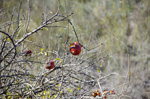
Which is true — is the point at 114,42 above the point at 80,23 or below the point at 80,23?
below

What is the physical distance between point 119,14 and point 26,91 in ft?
15.4

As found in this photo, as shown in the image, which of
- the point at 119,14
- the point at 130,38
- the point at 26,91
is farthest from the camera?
the point at 119,14

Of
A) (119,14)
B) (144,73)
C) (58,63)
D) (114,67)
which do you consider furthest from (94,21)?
(58,63)

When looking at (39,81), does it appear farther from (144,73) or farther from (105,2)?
(105,2)

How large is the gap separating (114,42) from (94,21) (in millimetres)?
1409

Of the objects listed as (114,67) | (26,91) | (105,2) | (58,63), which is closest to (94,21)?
(105,2)

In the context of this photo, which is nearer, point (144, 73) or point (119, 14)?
point (144, 73)

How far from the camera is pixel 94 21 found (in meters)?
5.92

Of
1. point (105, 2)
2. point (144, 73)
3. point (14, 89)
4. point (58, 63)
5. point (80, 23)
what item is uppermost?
point (105, 2)

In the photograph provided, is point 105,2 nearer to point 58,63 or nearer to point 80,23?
point 80,23

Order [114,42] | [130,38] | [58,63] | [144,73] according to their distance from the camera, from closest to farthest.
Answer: [58,63]
[144,73]
[114,42]
[130,38]

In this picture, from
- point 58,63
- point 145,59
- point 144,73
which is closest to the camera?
point 58,63

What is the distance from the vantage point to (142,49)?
4.09m

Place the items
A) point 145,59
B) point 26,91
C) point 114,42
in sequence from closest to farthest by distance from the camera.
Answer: point 26,91 → point 145,59 → point 114,42
